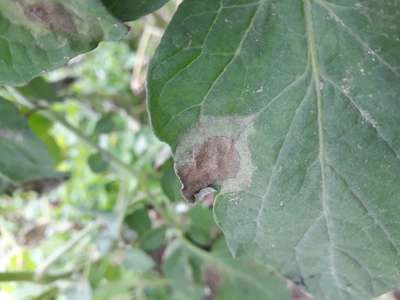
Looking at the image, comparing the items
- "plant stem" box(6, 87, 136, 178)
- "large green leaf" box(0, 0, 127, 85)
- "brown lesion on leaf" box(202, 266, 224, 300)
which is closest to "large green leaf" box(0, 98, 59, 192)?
"plant stem" box(6, 87, 136, 178)

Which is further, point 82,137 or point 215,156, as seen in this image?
point 82,137

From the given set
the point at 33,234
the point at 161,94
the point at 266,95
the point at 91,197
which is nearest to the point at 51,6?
the point at 161,94

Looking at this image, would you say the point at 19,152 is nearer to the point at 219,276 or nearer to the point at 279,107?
the point at 279,107

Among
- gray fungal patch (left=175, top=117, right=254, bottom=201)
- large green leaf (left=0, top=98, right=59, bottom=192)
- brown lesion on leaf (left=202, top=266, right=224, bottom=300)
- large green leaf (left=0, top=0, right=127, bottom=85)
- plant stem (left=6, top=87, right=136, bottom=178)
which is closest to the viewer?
large green leaf (left=0, top=0, right=127, bottom=85)

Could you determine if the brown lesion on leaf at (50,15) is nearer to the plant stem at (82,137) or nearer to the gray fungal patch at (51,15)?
the gray fungal patch at (51,15)

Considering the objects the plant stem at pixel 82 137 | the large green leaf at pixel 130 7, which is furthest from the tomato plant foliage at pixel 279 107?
Answer: the plant stem at pixel 82 137

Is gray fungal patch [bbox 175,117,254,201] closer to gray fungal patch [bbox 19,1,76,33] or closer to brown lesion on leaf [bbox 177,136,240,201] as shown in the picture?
brown lesion on leaf [bbox 177,136,240,201]

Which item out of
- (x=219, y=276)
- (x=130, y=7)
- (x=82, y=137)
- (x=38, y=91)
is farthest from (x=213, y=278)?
(x=130, y=7)
